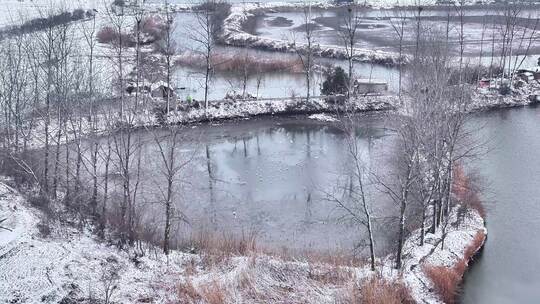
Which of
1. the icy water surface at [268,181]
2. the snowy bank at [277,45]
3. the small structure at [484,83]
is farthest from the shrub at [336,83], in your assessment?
the small structure at [484,83]

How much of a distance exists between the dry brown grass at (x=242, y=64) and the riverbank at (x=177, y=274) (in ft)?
74.9

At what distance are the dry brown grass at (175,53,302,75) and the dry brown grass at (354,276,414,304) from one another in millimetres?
25108

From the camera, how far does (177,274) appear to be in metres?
15.6

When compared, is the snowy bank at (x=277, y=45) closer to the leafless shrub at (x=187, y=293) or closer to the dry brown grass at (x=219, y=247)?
the dry brown grass at (x=219, y=247)

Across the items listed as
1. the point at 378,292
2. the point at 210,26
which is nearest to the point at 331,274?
the point at 378,292

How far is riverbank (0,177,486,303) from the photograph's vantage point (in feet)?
47.4

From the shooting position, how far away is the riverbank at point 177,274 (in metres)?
14.4

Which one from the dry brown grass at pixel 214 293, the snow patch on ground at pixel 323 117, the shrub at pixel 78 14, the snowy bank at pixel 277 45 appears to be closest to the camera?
the dry brown grass at pixel 214 293

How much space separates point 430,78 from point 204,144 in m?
12.4

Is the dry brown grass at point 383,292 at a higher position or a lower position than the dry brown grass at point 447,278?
higher

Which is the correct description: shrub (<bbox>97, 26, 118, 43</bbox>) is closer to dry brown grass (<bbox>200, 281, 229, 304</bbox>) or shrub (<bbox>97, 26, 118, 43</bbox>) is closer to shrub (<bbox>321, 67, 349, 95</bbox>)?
shrub (<bbox>321, 67, 349, 95</bbox>)

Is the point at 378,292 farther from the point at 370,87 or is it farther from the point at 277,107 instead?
the point at 370,87

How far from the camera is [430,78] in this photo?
18359 mm

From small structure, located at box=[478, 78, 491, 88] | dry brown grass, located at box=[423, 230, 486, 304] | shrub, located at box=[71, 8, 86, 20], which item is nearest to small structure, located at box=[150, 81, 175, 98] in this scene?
shrub, located at box=[71, 8, 86, 20]
